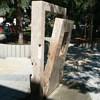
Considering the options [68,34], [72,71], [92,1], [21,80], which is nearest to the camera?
[68,34]

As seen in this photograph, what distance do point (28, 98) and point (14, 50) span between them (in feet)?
18.7

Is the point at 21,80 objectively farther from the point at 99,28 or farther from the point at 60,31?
the point at 99,28

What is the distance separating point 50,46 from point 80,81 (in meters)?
2.30

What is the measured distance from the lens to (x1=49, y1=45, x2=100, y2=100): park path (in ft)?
20.2

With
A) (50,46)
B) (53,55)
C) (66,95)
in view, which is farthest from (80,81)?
(50,46)

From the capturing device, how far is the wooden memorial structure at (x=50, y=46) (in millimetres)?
5102

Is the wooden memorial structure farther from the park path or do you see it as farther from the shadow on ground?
the shadow on ground

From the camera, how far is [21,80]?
7.46 metres

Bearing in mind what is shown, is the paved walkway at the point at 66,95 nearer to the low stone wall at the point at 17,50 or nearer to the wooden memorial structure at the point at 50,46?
the wooden memorial structure at the point at 50,46

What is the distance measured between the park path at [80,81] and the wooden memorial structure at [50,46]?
291mm

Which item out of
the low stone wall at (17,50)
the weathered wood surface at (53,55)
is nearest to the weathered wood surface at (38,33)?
the weathered wood surface at (53,55)

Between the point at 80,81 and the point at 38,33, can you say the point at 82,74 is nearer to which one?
the point at 80,81

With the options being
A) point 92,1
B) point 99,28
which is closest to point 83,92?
point 92,1

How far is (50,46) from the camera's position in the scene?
19.0ft
